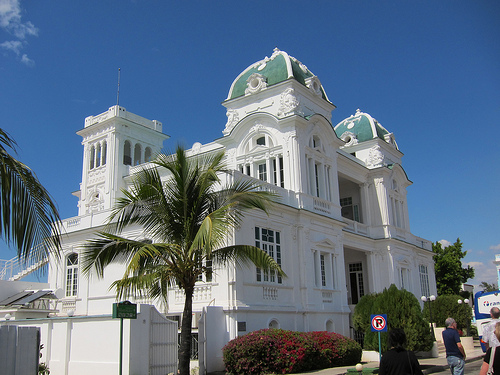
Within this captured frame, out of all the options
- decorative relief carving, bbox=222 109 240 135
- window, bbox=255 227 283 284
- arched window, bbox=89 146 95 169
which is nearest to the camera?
window, bbox=255 227 283 284

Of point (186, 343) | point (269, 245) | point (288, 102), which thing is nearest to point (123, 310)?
point (186, 343)

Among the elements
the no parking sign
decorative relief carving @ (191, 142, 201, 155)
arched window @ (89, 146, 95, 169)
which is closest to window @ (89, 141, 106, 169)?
arched window @ (89, 146, 95, 169)

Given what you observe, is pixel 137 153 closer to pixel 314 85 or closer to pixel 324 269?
pixel 314 85

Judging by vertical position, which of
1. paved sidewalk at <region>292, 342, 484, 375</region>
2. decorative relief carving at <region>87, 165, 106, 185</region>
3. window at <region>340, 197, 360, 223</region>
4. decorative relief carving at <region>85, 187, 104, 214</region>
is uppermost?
decorative relief carving at <region>87, 165, 106, 185</region>

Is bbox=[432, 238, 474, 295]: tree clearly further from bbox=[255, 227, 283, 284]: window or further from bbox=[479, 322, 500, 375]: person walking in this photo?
bbox=[479, 322, 500, 375]: person walking

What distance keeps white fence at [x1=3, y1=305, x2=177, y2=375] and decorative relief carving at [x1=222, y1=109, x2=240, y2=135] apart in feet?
44.6

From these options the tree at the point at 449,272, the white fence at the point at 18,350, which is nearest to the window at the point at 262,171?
the white fence at the point at 18,350

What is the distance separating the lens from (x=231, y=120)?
28.6m

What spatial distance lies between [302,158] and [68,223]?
13.3m

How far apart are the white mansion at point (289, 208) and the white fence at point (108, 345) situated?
A: 3.04 feet

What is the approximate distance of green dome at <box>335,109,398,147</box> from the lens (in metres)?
35.8

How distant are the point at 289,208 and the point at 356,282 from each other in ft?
42.7

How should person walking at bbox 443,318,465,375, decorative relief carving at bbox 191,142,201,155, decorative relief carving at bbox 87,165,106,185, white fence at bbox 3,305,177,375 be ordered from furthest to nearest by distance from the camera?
1. decorative relief carving at bbox 87,165,106,185
2. decorative relief carving at bbox 191,142,201,155
3. white fence at bbox 3,305,177,375
4. person walking at bbox 443,318,465,375

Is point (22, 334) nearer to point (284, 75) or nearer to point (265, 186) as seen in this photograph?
point (265, 186)
